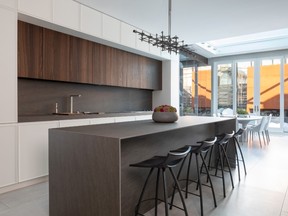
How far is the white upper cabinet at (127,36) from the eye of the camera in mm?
5160

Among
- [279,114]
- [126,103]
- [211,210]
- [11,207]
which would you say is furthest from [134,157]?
[279,114]

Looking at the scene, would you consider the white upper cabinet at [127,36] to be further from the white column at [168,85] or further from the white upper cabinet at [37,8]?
the white upper cabinet at [37,8]

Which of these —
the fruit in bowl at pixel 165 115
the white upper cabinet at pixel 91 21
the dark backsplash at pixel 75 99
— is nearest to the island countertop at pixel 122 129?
the fruit in bowl at pixel 165 115

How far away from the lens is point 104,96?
5.48 metres

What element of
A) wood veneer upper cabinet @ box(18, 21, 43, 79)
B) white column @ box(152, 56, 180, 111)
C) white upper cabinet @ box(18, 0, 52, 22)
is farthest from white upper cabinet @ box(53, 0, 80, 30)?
white column @ box(152, 56, 180, 111)

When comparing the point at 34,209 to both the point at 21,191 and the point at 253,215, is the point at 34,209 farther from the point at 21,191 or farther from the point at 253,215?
the point at 253,215

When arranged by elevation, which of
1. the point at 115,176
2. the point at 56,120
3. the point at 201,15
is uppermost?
the point at 201,15

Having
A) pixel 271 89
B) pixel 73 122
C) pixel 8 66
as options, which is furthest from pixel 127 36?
pixel 271 89

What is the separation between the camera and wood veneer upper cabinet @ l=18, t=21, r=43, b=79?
11.7 feet

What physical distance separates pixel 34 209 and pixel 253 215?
7.87 feet

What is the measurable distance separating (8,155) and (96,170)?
1.80 meters

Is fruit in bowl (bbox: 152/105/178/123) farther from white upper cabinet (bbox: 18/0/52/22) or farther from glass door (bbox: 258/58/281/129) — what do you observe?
glass door (bbox: 258/58/281/129)

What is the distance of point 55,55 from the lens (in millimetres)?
4035

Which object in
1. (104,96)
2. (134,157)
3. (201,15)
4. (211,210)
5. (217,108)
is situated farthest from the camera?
(217,108)
